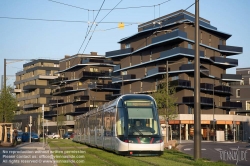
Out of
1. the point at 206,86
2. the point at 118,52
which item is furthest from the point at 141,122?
the point at 118,52

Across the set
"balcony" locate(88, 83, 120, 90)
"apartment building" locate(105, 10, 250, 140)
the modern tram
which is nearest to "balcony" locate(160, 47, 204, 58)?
"apartment building" locate(105, 10, 250, 140)

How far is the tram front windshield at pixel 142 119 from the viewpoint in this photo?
73.5 feet

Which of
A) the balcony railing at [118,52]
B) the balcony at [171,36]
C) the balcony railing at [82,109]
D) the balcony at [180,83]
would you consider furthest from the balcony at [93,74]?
the balcony at [180,83]

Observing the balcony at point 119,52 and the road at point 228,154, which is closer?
the road at point 228,154

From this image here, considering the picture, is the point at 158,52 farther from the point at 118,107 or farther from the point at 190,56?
the point at 118,107

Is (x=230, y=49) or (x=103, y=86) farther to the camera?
(x=103, y=86)

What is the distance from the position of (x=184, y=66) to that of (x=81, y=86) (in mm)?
39043

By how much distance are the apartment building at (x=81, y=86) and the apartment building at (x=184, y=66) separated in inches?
620

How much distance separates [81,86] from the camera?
355 feet

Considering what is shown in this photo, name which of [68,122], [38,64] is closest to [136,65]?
[68,122]

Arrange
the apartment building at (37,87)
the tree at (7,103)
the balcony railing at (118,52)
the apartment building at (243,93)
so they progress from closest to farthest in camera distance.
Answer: the tree at (7,103)
the balcony railing at (118,52)
the apartment building at (243,93)
the apartment building at (37,87)

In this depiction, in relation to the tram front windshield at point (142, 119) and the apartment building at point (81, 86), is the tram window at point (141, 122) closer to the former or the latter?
the tram front windshield at point (142, 119)

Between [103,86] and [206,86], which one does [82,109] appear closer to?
[103,86]

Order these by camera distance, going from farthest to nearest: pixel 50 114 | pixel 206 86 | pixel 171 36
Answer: pixel 50 114, pixel 206 86, pixel 171 36
